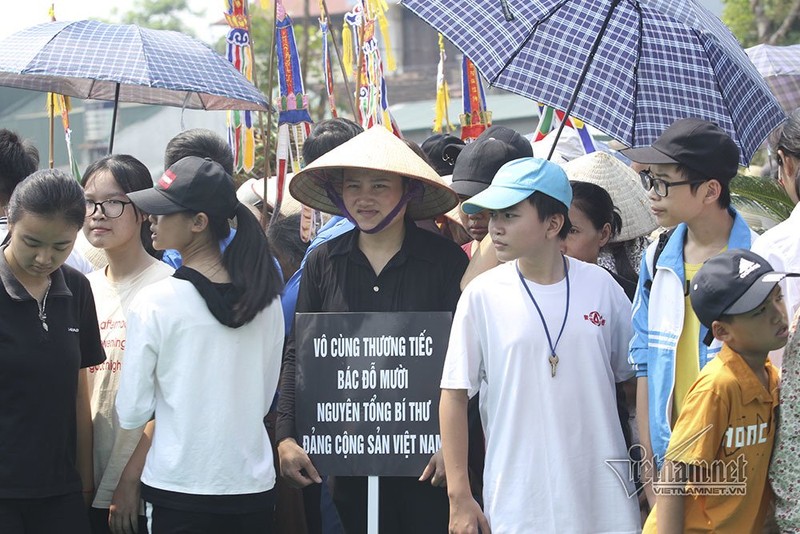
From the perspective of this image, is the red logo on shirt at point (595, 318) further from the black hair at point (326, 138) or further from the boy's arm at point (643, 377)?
the black hair at point (326, 138)

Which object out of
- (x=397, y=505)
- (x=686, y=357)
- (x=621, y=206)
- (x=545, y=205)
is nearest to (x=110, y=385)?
(x=397, y=505)

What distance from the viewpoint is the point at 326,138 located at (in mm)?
5375

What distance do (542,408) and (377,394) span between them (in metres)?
0.70

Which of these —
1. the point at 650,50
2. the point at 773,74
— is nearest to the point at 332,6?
the point at 773,74

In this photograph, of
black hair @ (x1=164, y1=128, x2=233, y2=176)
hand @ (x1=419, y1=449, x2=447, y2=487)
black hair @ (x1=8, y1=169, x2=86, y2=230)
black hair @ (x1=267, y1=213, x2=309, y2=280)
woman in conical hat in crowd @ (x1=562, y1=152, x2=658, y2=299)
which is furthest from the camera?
black hair @ (x1=267, y1=213, x2=309, y2=280)

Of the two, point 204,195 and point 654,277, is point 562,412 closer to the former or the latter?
point 654,277

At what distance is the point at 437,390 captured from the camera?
422 cm

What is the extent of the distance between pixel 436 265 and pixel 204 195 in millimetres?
945

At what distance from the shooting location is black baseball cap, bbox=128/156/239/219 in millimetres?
4055

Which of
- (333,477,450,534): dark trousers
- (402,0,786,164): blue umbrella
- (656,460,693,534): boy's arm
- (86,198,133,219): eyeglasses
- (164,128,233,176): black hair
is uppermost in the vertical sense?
(402,0,786,164): blue umbrella

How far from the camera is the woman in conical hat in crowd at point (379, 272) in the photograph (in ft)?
14.1

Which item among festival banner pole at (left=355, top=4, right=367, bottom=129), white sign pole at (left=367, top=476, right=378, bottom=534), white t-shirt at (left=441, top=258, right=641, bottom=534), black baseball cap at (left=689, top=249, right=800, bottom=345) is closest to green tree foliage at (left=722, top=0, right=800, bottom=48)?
festival banner pole at (left=355, top=4, right=367, bottom=129)

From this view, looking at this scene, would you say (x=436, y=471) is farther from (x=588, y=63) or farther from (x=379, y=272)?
(x=588, y=63)

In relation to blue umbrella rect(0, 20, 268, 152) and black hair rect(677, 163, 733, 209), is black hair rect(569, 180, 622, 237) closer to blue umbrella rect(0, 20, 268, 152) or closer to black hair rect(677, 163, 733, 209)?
black hair rect(677, 163, 733, 209)
